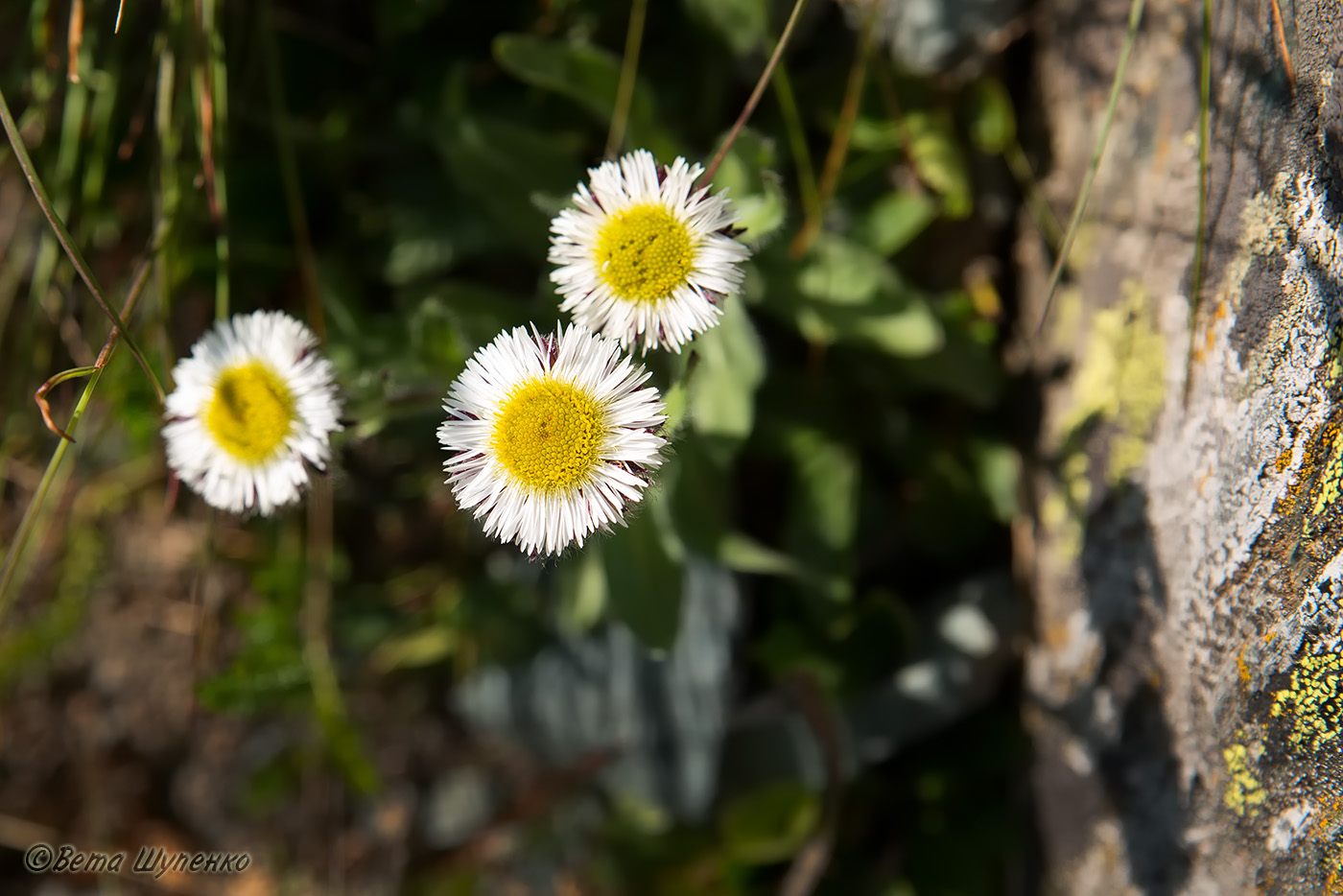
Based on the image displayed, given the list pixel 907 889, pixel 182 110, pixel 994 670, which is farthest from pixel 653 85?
pixel 907 889

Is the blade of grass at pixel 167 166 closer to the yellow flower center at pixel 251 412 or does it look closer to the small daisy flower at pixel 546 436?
the yellow flower center at pixel 251 412

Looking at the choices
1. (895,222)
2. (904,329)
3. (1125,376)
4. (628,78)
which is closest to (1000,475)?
(1125,376)

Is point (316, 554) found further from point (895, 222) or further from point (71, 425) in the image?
point (895, 222)

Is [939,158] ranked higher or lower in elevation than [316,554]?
higher

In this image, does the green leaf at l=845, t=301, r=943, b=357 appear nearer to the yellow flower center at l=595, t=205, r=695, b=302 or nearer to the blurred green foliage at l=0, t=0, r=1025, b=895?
the blurred green foliage at l=0, t=0, r=1025, b=895

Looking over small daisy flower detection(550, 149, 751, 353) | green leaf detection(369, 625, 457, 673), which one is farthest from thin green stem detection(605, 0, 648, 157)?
green leaf detection(369, 625, 457, 673)

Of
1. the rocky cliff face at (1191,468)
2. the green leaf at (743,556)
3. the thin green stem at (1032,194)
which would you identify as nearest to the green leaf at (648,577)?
the green leaf at (743,556)
